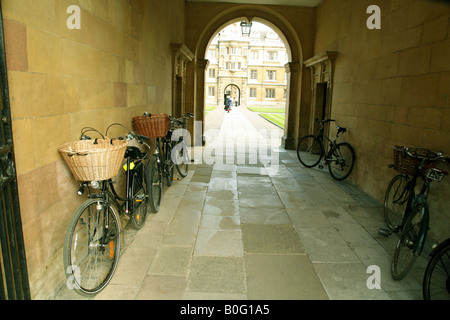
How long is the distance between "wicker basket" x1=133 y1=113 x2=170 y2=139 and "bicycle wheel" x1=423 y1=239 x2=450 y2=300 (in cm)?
371

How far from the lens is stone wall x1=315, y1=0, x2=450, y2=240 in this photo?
12.8 feet

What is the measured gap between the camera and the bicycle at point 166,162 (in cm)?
460

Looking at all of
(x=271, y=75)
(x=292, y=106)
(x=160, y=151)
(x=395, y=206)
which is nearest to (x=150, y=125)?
(x=160, y=151)

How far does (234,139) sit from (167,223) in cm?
838

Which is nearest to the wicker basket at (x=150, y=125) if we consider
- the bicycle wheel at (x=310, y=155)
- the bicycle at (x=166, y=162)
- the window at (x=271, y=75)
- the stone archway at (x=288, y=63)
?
the bicycle at (x=166, y=162)

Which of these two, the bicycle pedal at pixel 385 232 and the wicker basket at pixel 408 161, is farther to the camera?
the bicycle pedal at pixel 385 232

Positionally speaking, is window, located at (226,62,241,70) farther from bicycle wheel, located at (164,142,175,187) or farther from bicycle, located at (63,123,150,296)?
bicycle, located at (63,123,150,296)

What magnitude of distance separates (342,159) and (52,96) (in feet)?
17.9

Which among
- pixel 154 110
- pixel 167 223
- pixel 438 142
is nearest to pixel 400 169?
pixel 438 142

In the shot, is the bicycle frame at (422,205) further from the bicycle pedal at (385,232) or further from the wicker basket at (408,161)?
the bicycle pedal at (385,232)

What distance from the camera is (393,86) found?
5012mm

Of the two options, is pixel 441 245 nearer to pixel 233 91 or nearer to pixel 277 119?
pixel 277 119

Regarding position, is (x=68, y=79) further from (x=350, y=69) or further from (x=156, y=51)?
(x=350, y=69)

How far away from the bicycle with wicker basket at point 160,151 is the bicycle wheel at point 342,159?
119 inches
